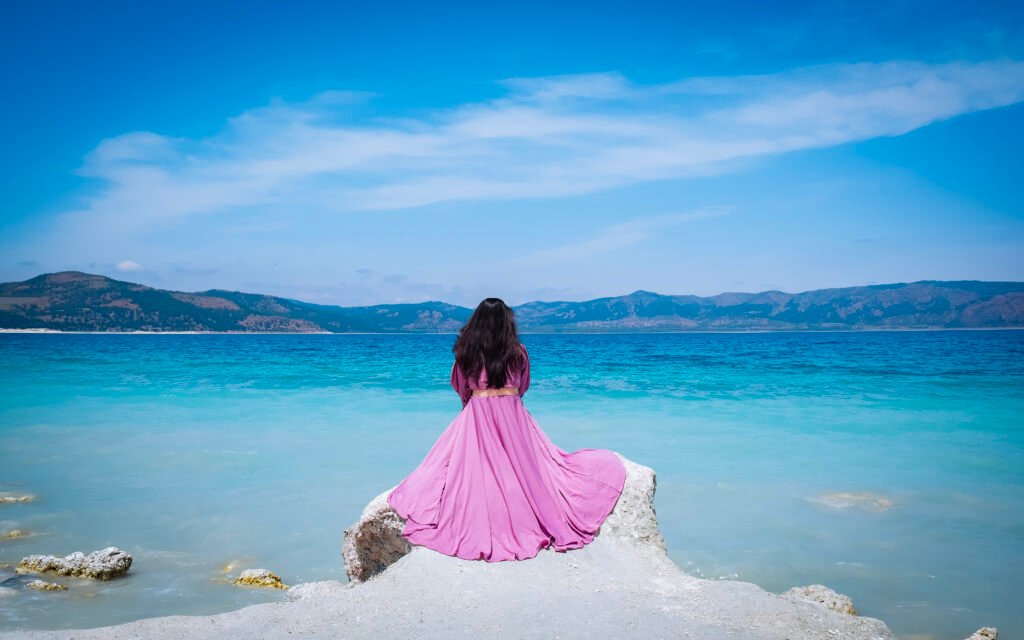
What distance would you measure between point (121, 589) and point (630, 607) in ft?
15.9

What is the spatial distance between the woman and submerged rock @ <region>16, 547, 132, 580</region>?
3.25m

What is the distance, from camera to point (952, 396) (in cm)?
2239

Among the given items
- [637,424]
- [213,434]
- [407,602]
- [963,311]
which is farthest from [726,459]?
[963,311]

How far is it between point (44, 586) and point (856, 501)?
1006cm

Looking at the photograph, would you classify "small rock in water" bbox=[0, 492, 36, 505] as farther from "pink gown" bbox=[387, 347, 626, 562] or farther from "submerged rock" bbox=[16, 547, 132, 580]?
"pink gown" bbox=[387, 347, 626, 562]

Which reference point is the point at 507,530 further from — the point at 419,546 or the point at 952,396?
the point at 952,396

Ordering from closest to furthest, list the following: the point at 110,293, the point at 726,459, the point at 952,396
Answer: the point at 726,459
the point at 952,396
the point at 110,293

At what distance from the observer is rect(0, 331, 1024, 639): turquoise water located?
651 centimetres

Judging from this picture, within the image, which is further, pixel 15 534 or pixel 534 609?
pixel 15 534

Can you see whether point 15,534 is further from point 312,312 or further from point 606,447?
point 312,312

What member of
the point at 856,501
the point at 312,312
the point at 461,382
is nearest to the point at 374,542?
the point at 461,382

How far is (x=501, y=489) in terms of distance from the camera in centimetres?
510

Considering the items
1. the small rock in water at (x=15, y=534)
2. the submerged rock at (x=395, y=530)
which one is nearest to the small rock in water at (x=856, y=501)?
the submerged rock at (x=395, y=530)

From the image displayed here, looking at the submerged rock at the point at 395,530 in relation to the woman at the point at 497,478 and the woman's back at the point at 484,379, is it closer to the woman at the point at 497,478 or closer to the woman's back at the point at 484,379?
the woman at the point at 497,478
